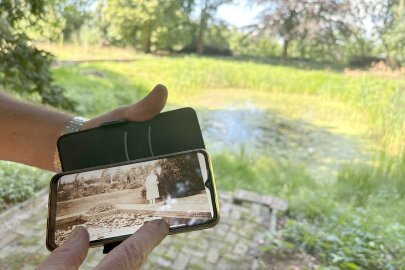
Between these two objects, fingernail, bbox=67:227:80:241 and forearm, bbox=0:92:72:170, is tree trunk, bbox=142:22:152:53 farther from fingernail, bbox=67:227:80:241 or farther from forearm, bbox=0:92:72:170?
fingernail, bbox=67:227:80:241

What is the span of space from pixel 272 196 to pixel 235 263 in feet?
1.77

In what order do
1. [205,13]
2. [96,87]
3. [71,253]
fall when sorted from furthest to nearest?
[96,87], [205,13], [71,253]

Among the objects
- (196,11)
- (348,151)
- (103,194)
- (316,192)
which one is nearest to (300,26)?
(196,11)

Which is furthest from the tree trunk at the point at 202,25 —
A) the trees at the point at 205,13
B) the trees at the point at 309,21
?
the trees at the point at 309,21

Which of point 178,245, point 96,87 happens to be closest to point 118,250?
point 178,245

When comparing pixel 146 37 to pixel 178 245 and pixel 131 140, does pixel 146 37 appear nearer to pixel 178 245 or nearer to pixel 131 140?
pixel 178 245

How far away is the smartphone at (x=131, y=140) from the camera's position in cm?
53

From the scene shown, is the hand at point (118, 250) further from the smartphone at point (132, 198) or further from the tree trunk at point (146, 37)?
the tree trunk at point (146, 37)

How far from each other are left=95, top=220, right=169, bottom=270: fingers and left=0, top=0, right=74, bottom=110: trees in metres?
1.18

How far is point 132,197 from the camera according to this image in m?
0.48

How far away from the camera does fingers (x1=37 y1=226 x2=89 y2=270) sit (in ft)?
1.25

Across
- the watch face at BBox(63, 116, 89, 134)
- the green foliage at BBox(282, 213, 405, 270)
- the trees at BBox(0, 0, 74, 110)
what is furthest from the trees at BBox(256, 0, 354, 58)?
the watch face at BBox(63, 116, 89, 134)

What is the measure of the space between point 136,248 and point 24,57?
123 cm

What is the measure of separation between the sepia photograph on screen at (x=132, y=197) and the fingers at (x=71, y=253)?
0.10 ft
